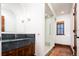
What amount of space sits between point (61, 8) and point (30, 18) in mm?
441

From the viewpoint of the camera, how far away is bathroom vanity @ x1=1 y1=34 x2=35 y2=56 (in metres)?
1.41

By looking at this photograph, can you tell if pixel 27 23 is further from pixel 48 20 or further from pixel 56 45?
pixel 56 45

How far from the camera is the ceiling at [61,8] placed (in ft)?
4.74

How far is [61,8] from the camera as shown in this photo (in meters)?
1.50

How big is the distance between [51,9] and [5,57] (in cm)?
87

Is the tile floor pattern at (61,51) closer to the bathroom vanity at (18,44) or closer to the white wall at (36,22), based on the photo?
the white wall at (36,22)

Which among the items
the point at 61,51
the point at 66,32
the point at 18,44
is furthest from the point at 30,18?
the point at 61,51

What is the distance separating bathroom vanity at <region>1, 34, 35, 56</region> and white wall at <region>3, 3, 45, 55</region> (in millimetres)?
70

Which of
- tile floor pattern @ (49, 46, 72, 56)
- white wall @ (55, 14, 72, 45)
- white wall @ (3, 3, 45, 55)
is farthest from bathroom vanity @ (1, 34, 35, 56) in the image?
white wall @ (55, 14, 72, 45)

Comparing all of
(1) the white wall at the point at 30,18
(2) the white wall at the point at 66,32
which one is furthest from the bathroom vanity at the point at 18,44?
(2) the white wall at the point at 66,32

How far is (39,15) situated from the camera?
152cm

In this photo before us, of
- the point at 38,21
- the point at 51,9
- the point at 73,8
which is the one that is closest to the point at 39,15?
the point at 38,21

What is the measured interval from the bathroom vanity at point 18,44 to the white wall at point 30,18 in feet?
0.23

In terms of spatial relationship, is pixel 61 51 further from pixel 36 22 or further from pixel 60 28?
pixel 36 22
